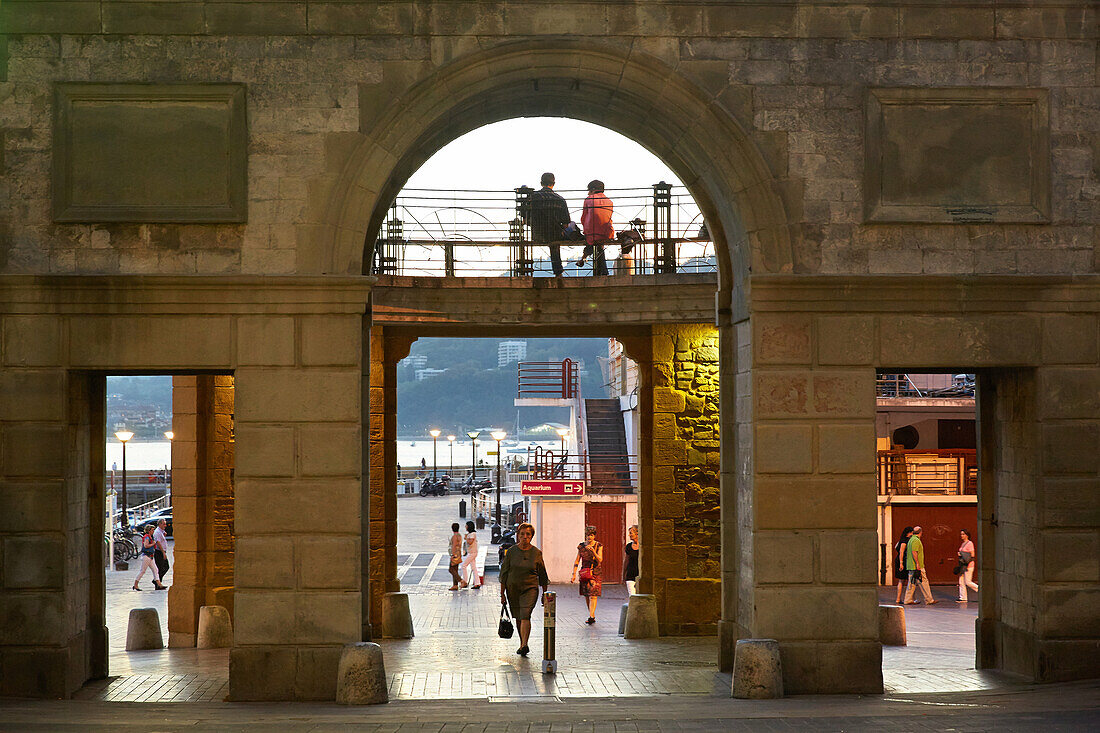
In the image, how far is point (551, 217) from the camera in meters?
20.5

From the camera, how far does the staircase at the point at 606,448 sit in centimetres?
3123

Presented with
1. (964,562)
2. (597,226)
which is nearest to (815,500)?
(597,226)

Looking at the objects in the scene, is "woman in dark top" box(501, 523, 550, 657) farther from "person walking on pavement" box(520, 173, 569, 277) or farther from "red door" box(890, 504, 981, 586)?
"red door" box(890, 504, 981, 586)

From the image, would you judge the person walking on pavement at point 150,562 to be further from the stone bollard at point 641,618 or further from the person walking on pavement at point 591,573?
the stone bollard at point 641,618

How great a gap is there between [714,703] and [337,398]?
4.87 m

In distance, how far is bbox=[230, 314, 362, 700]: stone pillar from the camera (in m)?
11.1

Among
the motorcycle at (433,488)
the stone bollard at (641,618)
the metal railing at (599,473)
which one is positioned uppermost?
the metal railing at (599,473)

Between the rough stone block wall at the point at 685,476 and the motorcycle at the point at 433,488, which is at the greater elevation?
the rough stone block wall at the point at 685,476

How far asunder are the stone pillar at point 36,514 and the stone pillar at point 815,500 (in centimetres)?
709

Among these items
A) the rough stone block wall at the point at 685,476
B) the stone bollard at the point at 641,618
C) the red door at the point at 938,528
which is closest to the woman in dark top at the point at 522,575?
the stone bollard at the point at 641,618

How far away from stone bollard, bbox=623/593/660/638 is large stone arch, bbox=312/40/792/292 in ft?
24.5

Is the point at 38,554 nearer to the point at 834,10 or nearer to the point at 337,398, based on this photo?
the point at 337,398

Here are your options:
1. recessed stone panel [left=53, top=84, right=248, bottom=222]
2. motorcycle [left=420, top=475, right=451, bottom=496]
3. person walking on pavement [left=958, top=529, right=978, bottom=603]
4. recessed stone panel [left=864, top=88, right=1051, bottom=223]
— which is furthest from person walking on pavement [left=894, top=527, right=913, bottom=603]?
motorcycle [left=420, top=475, right=451, bottom=496]

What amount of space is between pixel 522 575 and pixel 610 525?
54.7 feet
